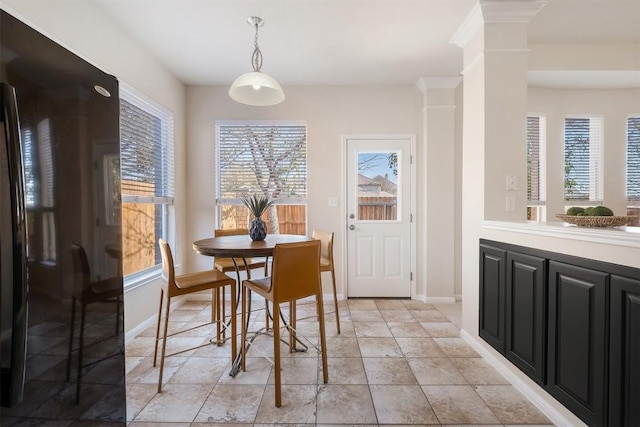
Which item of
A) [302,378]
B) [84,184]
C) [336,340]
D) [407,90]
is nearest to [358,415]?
[302,378]

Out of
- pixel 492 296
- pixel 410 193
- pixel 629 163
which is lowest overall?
pixel 492 296

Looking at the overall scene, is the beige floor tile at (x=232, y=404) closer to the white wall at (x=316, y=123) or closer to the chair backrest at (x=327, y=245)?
the chair backrest at (x=327, y=245)

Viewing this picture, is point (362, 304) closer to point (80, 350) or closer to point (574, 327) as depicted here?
point (574, 327)

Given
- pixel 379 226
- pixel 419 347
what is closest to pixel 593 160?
pixel 379 226

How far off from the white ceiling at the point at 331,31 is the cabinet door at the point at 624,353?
2.11 metres

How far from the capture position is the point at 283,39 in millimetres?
2648

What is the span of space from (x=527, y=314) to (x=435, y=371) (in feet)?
2.44

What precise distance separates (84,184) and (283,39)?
2.33 meters

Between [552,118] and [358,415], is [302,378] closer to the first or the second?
[358,415]

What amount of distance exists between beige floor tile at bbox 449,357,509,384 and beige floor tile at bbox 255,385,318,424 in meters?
1.08

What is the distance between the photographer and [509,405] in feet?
5.77

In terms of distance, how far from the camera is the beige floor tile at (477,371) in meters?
2.01

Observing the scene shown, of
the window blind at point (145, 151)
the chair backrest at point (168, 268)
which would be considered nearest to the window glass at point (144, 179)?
the window blind at point (145, 151)

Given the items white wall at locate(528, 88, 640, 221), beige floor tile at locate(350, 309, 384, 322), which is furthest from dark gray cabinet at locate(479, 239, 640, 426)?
white wall at locate(528, 88, 640, 221)
